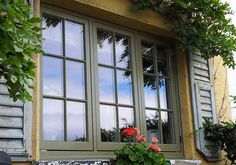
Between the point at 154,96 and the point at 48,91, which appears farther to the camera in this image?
the point at 154,96

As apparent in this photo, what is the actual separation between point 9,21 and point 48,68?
198cm

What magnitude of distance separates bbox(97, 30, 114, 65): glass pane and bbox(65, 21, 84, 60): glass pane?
23 cm

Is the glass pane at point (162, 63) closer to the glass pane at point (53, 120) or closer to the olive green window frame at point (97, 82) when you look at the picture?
the olive green window frame at point (97, 82)

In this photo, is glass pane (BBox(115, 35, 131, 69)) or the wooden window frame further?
glass pane (BBox(115, 35, 131, 69))

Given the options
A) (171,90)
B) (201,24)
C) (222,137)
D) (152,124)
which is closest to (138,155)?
(152,124)

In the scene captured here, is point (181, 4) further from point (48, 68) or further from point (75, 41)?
point (48, 68)

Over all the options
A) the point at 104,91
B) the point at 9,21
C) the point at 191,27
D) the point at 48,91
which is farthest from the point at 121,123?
the point at 9,21

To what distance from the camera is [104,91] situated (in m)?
4.38

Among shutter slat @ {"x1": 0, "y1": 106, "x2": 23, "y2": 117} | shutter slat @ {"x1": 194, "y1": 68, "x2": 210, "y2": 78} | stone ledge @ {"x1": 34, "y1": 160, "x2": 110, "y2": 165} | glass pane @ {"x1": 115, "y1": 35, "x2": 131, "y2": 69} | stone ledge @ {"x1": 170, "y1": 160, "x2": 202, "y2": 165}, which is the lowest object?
stone ledge @ {"x1": 170, "y1": 160, "x2": 202, "y2": 165}

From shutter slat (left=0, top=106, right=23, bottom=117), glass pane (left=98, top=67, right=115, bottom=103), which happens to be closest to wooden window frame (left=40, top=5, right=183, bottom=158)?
glass pane (left=98, top=67, right=115, bottom=103)

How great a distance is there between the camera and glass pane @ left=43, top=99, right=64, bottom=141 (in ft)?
12.5

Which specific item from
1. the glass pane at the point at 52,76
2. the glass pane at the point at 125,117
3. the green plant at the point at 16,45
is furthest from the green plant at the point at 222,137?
the green plant at the point at 16,45

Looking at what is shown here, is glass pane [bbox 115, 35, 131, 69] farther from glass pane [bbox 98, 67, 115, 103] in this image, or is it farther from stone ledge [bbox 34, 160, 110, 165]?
stone ledge [bbox 34, 160, 110, 165]

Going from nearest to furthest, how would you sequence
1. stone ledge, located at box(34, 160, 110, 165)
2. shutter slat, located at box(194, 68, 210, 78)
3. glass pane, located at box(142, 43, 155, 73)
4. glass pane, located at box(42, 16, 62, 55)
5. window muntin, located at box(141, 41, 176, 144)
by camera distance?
stone ledge, located at box(34, 160, 110, 165) < glass pane, located at box(42, 16, 62, 55) < window muntin, located at box(141, 41, 176, 144) < glass pane, located at box(142, 43, 155, 73) < shutter slat, located at box(194, 68, 210, 78)
